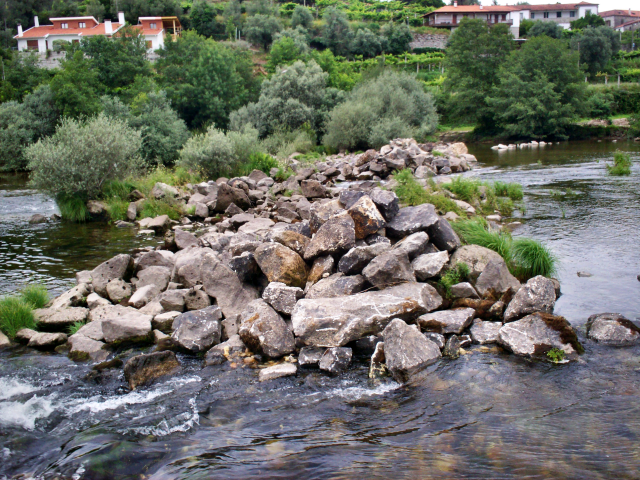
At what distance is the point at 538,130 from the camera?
45.2m

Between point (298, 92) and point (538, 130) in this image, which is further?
point (538, 130)

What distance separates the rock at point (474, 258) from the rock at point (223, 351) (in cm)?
383

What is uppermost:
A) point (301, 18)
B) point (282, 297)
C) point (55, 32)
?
point (301, 18)

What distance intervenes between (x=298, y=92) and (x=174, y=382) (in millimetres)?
32169

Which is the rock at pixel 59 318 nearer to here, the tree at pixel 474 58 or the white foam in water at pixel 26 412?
the white foam in water at pixel 26 412

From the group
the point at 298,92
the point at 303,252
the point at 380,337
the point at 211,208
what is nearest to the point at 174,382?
the point at 380,337

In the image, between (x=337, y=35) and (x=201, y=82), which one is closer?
(x=201, y=82)

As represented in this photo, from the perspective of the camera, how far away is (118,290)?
365 inches

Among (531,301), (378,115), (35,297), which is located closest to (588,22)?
(378,115)

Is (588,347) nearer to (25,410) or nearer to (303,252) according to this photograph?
(303,252)

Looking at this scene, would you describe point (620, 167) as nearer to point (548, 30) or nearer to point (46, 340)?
point (46, 340)

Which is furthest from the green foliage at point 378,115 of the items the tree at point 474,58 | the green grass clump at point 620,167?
the tree at point 474,58

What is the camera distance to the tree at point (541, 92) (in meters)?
44.0

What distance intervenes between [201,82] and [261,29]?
1512 inches
